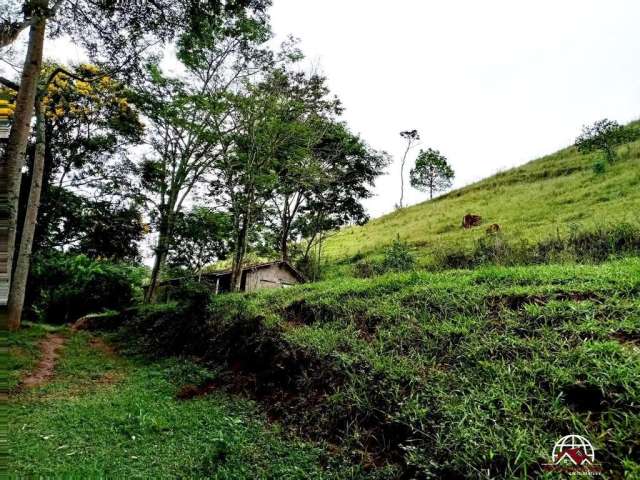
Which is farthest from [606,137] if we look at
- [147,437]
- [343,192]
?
[147,437]

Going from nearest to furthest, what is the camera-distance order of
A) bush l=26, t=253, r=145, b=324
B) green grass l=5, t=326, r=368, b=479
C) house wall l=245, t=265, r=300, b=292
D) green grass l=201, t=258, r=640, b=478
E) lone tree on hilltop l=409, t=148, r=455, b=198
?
1. green grass l=201, t=258, r=640, b=478
2. green grass l=5, t=326, r=368, b=479
3. bush l=26, t=253, r=145, b=324
4. house wall l=245, t=265, r=300, b=292
5. lone tree on hilltop l=409, t=148, r=455, b=198

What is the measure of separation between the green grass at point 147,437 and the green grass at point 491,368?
1.67 ft

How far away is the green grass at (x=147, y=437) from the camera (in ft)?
10.5

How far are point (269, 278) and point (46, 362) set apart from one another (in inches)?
482

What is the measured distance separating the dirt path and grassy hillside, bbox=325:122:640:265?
9.43 meters

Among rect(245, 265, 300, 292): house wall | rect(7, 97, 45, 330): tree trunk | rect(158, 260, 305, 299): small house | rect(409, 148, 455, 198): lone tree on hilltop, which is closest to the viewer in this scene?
rect(7, 97, 45, 330): tree trunk

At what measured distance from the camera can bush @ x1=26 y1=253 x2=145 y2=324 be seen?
14.0 meters

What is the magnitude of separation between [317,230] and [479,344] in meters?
18.5

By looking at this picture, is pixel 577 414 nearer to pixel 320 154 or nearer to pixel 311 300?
pixel 311 300

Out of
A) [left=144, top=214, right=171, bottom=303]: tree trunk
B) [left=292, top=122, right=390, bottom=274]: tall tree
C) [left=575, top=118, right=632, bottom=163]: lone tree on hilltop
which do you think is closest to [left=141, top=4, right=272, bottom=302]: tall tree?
[left=144, top=214, right=171, bottom=303]: tree trunk

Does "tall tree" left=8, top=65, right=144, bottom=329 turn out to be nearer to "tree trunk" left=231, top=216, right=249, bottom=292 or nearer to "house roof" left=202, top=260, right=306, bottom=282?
"tree trunk" left=231, top=216, right=249, bottom=292

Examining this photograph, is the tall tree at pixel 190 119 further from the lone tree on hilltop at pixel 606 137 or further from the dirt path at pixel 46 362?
the lone tree on hilltop at pixel 606 137

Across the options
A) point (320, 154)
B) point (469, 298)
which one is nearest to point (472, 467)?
point (469, 298)

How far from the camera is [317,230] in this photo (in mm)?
22016
